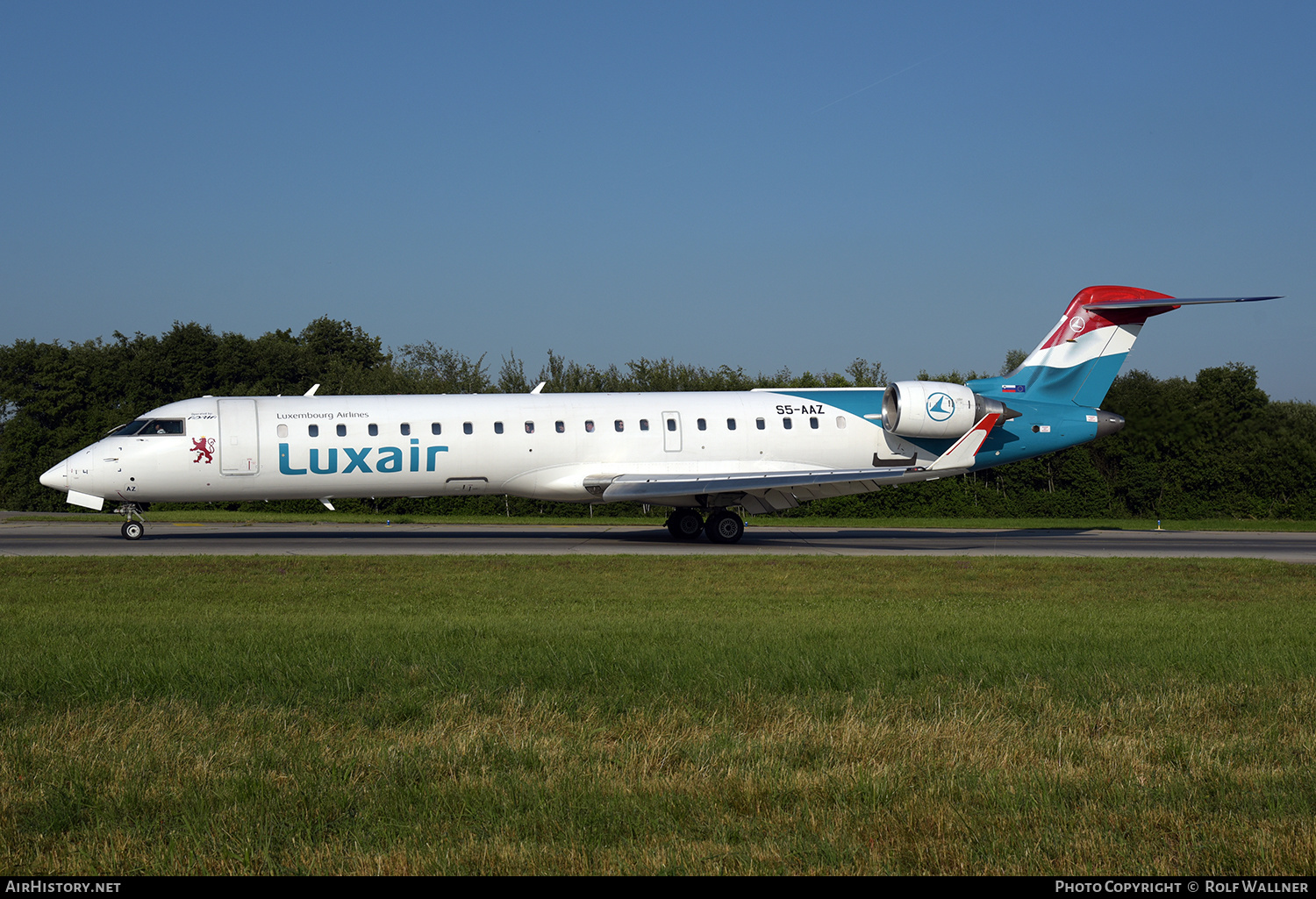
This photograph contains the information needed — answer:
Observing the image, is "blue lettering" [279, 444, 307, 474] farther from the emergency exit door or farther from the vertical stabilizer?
the vertical stabilizer

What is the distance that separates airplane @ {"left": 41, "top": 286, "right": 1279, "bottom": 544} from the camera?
23.8 m

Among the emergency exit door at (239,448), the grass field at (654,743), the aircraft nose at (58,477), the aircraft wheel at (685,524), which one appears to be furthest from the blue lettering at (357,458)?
the grass field at (654,743)

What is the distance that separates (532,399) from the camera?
1006 inches

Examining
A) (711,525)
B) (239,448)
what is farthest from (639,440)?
(239,448)

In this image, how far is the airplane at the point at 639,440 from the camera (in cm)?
2380

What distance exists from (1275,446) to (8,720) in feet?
120

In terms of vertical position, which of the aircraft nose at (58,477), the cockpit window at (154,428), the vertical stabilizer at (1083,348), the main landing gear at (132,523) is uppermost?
the vertical stabilizer at (1083,348)

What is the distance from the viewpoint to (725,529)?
25.5 metres

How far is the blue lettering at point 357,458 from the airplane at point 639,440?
30 mm

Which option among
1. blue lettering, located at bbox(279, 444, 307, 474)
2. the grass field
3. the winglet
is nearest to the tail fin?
the winglet

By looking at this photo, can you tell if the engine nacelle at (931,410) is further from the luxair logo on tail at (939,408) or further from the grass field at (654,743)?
the grass field at (654,743)

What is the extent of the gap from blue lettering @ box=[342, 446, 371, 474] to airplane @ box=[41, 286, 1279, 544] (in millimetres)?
30
